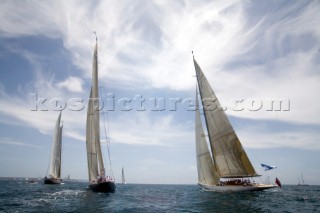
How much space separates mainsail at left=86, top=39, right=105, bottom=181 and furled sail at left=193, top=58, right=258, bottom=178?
59.3 ft

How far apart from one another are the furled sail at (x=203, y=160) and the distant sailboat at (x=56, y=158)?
54.8 metres

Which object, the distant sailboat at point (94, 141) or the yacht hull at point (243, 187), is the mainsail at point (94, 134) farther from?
the yacht hull at point (243, 187)

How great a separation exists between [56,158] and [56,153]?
174cm

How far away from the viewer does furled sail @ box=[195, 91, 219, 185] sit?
4309cm

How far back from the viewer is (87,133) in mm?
45656

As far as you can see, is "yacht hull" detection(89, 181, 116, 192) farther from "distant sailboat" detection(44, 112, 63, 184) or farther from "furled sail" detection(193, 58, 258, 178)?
"distant sailboat" detection(44, 112, 63, 184)

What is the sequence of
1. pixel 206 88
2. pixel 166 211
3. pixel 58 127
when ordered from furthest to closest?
pixel 58 127 → pixel 206 88 → pixel 166 211

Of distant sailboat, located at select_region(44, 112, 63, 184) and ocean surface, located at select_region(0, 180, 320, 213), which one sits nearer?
ocean surface, located at select_region(0, 180, 320, 213)

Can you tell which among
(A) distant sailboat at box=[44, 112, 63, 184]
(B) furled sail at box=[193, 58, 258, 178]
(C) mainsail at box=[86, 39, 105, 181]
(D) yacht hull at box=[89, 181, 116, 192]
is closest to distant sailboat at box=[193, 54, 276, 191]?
A: (B) furled sail at box=[193, 58, 258, 178]

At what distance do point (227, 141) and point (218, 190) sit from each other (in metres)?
7.45

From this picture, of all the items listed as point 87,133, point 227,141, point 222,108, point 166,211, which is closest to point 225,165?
point 227,141

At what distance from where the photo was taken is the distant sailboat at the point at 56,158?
8544 cm

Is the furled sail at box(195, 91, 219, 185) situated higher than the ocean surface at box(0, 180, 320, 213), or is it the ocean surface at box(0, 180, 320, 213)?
the furled sail at box(195, 91, 219, 185)

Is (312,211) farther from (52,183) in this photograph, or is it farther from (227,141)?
(52,183)
